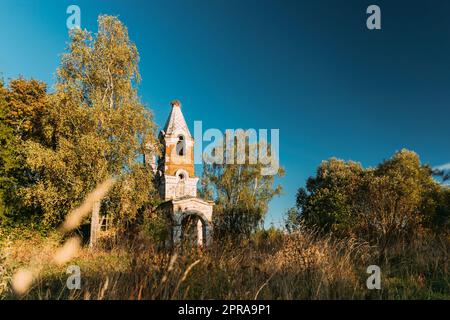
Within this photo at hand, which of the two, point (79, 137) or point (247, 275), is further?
point (79, 137)

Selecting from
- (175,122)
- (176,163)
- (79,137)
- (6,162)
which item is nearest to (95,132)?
(79,137)

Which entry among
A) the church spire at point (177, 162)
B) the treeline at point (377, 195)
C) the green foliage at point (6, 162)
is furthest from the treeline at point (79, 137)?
the church spire at point (177, 162)

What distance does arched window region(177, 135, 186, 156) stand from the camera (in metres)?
37.4

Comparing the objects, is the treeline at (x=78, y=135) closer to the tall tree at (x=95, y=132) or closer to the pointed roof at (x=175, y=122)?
the tall tree at (x=95, y=132)

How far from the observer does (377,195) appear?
50.4ft

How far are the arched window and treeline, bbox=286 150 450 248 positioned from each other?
13.7 metres

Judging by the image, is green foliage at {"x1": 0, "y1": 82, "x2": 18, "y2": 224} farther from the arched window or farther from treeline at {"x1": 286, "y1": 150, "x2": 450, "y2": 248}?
the arched window

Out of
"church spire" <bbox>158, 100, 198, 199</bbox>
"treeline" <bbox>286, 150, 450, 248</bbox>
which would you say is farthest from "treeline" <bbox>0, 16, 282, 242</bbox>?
"church spire" <bbox>158, 100, 198, 199</bbox>

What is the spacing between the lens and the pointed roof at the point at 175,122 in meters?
37.5

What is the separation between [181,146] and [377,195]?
2494cm

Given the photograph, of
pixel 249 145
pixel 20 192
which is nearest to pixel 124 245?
pixel 20 192

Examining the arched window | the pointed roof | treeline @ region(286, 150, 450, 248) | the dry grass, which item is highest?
the pointed roof

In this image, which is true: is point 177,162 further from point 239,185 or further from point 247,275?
point 247,275
